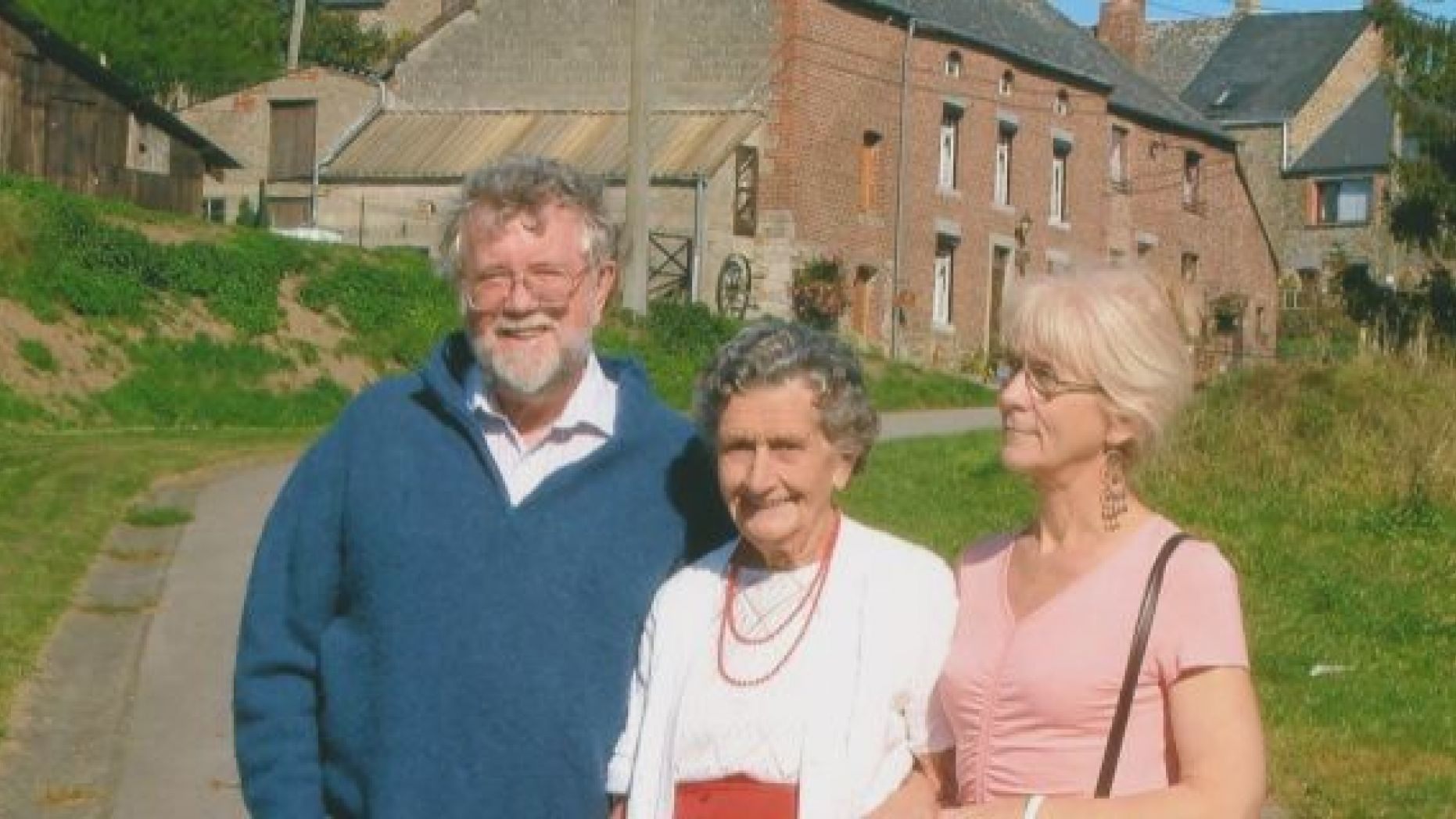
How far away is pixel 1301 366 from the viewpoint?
19.1 meters

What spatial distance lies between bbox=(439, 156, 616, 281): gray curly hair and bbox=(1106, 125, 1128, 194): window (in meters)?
49.5

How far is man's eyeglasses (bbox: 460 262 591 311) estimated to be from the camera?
4547 mm

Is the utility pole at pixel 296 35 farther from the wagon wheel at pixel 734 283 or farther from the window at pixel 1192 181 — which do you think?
the wagon wheel at pixel 734 283

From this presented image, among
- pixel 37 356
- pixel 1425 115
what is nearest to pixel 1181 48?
pixel 1425 115

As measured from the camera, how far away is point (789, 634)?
14.1 ft

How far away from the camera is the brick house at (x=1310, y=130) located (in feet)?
223

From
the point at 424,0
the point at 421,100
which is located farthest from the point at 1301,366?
the point at 424,0

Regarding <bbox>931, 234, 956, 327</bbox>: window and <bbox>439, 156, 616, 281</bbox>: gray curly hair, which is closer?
<bbox>439, 156, 616, 281</bbox>: gray curly hair

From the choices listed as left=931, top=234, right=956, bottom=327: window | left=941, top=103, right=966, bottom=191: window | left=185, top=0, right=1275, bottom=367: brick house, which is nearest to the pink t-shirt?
left=185, top=0, right=1275, bottom=367: brick house

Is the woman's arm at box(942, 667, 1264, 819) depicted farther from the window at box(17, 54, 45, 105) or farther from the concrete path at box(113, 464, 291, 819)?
the window at box(17, 54, 45, 105)

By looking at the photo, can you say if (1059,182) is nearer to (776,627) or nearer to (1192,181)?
(1192,181)

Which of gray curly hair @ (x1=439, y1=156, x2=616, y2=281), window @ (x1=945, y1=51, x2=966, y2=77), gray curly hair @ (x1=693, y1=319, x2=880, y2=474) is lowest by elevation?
gray curly hair @ (x1=693, y1=319, x2=880, y2=474)

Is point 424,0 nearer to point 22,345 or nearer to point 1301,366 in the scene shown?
point 22,345

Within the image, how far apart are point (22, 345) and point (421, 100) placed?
19837 millimetres
